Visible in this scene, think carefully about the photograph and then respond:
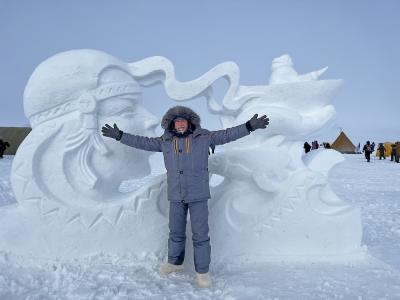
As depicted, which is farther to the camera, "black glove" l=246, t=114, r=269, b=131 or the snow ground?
"black glove" l=246, t=114, r=269, b=131

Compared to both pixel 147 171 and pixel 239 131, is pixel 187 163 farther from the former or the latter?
pixel 147 171

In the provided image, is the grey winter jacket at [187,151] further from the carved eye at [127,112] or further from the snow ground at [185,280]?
the snow ground at [185,280]

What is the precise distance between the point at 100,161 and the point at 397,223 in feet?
14.8

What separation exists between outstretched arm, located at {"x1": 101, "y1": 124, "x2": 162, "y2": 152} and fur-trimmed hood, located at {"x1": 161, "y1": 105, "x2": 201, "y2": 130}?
149 millimetres

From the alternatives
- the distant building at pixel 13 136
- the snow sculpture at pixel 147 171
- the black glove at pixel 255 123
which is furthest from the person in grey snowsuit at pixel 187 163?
the distant building at pixel 13 136

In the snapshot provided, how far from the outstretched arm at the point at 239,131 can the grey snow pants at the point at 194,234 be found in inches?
19.6

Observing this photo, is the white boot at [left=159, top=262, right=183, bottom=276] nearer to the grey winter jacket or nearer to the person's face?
the grey winter jacket

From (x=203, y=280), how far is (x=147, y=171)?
1.26m

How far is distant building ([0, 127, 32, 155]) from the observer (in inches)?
862

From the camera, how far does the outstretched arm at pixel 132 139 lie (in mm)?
3139

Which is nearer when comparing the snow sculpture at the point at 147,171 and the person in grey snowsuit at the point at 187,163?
the person in grey snowsuit at the point at 187,163

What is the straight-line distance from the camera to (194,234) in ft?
10.3

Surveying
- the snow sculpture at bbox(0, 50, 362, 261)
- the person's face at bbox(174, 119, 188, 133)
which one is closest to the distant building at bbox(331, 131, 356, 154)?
the snow sculpture at bbox(0, 50, 362, 261)

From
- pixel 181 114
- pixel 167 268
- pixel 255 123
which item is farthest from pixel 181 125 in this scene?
pixel 167 268
